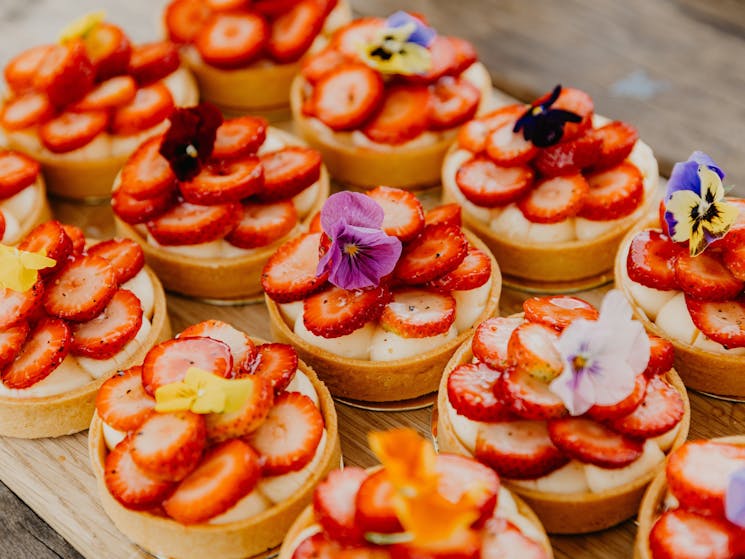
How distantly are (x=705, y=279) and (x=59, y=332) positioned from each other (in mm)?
1838

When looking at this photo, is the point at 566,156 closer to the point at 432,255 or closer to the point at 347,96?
the point at 432,255

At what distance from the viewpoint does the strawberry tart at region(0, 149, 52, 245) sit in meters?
3.38

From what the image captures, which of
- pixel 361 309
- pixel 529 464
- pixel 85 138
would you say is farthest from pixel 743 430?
pixel 85 138

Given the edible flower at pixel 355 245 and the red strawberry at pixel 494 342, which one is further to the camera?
the edible flower at pixel 355 245

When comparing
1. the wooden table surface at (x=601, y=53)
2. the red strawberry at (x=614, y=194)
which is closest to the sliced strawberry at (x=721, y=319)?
the red strawberry at (x=614, y=194)

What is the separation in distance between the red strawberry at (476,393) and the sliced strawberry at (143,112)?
1.71 metres

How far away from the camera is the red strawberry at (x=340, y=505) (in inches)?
86.3

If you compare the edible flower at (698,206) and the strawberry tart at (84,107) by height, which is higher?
the edible flower at (698,206)

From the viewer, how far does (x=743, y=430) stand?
2914mm

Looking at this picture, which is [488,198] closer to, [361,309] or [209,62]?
[361,309]

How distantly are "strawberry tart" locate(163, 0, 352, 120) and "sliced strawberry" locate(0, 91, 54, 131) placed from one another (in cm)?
69

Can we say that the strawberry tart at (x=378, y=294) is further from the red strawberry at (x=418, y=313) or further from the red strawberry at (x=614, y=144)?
the red strawberry at (x=614, y=144)

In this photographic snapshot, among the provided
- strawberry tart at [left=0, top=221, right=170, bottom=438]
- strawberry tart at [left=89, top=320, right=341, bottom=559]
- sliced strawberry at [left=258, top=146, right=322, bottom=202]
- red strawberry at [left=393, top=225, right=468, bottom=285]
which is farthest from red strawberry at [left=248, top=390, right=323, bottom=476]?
sliced strawberry at [left=258, top=146, right=322, bottom=202]

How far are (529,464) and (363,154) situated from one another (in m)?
1.57
